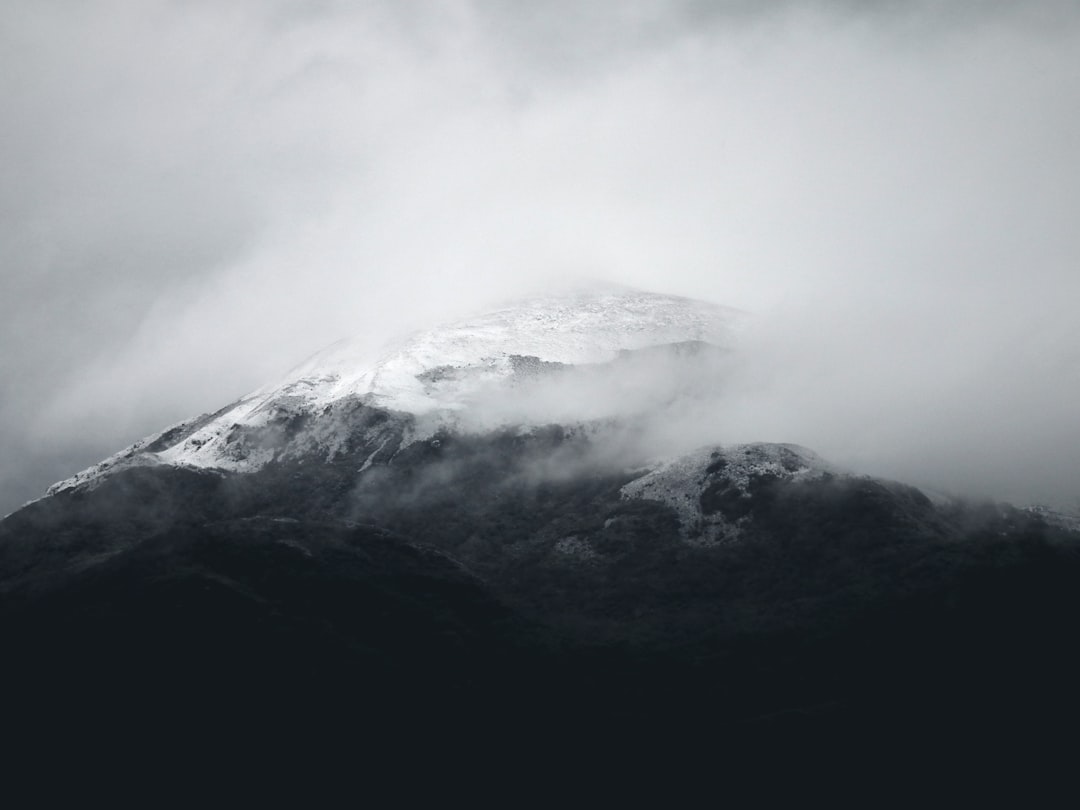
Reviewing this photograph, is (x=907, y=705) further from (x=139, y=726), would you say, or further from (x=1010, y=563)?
(x=139, y=726)

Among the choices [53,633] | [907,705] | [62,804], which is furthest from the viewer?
[53,633]

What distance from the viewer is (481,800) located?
154 m

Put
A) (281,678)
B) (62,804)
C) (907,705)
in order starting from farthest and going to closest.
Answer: (281,678) < (907,705) < (62,804)

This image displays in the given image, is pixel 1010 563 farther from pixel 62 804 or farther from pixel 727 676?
pixel 62 804

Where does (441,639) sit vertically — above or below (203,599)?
below

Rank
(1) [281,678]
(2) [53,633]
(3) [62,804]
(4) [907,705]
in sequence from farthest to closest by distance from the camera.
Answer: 1. (2) [53,633]
2. (1) [281,678]
3. (4) [907,705]
4. (3) [62,804]

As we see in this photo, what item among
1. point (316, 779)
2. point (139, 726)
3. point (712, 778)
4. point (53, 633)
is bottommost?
point (712, 778)

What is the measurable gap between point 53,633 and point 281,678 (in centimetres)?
4684

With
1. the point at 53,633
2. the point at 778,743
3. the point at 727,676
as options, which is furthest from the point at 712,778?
the point at 53,633

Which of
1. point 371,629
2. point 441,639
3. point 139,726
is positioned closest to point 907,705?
point 441,639

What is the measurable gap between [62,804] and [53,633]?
157 feet

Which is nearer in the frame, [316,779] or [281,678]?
[316,779]

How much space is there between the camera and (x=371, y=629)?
19725 centimetres

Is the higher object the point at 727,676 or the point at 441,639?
the point at 441,639
